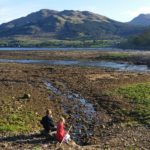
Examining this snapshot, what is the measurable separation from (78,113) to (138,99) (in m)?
7.82

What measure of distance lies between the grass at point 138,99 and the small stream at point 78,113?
12.1ft

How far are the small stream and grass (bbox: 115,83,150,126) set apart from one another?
3696 mm

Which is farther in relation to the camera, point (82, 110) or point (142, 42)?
point (142, 42)

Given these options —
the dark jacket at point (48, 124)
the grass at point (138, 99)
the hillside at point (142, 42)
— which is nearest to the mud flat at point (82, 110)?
the grass at point (138, 99)

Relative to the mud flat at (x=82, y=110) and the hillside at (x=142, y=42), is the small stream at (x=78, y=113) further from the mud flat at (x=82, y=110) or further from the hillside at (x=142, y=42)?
the hillside at (x=142, y=42)

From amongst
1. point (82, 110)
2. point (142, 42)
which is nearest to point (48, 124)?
point (82, 110)

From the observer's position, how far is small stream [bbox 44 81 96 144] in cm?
3164

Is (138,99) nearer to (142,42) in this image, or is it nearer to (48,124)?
(48,124)

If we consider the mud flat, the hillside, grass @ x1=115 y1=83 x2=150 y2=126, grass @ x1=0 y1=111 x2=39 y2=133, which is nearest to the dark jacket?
the mud flat

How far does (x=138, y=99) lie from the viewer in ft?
144

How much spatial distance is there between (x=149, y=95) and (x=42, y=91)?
12859 millimetres

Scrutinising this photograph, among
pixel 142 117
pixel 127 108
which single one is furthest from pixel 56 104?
pixel 142 117

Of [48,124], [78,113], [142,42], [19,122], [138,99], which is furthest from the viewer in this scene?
[142,42]

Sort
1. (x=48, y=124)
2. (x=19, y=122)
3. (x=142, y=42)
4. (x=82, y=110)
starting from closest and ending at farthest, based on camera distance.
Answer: (x=48, y=124) → (x=19, y=122) → (x=82, y=110) → (x=142, y=42)
